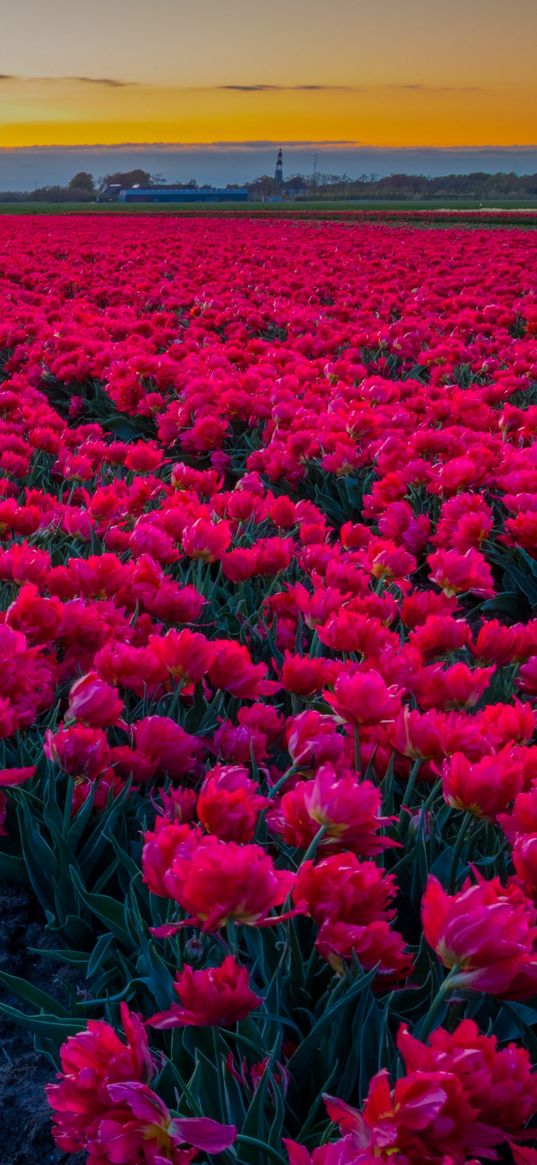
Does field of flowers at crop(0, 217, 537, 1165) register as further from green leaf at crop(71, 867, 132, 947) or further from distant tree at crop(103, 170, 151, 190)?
distant tree at crop(103, 170, 151, 190)

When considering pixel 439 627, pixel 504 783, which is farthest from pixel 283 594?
pixel 504 783

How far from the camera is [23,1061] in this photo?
69.8 inches

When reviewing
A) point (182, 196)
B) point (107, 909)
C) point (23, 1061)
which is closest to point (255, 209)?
point (182, 196)

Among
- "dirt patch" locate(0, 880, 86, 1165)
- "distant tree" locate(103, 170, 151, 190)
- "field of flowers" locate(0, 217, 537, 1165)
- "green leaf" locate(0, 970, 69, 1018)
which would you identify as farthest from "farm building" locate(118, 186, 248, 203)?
"green leaf" locate(0, 970, 69, 1018)

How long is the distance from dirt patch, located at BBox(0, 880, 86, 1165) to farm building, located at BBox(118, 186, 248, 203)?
266 ft

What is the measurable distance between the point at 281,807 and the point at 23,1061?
0.70m

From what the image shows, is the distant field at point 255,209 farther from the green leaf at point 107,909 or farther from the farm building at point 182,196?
the green leaf at point 107,909

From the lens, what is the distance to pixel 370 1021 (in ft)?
4.67

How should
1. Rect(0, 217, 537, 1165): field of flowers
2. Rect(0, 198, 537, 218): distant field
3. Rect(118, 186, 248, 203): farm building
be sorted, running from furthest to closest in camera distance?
Rect(118, 186, 248, 203): farm building, Rect(0, 198, 537, 218): distant field, Rect(0, 217, 537, 1165): field of flowers

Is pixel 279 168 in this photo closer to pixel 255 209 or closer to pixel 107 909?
pixel 255 209

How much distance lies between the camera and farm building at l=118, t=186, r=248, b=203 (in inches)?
3095

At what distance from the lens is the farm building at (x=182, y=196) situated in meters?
78.6

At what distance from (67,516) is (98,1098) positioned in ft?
7.68

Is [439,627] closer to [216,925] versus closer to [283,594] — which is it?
[283,594]
